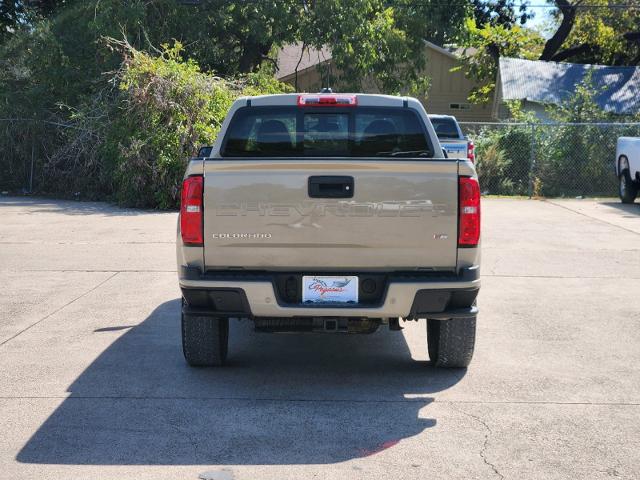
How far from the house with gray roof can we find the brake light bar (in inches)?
1019

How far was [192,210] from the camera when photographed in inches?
223

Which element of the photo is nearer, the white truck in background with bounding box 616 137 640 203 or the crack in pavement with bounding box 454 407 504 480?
the crack in pavement with bounding box 454 407 504 480

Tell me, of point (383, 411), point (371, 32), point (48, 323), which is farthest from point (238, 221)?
point (371, 32)

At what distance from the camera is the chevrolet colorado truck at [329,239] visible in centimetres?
560

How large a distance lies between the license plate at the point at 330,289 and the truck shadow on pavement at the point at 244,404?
66 centimetres

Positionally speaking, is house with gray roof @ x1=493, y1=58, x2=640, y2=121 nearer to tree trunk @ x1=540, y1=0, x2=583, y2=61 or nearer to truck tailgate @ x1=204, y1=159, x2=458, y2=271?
tree trunk @ x1=540, y1=0, x2=583, y2=61

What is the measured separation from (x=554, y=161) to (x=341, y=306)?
1761 centimetres

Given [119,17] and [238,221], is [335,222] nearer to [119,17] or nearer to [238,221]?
[238,221]

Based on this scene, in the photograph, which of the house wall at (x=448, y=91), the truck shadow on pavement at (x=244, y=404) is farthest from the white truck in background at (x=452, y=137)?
the house wall at (x=448, y=91)

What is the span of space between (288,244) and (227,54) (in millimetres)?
22071

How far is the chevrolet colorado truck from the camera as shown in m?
5.60

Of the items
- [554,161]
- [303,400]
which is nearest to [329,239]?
[303,400]

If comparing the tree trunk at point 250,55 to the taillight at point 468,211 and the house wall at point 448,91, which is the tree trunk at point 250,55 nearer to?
the house wall at point 448,91

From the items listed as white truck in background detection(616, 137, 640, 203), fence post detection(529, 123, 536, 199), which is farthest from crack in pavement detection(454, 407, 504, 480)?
fence post detection(529, 123, 536, 199)
